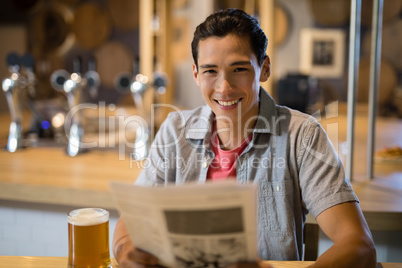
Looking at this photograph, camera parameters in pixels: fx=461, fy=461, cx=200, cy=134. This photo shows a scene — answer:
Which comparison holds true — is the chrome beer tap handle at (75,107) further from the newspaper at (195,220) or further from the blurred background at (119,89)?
the newspaper at (195,220)

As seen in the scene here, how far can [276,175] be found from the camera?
4.52 ft

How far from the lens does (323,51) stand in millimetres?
4934

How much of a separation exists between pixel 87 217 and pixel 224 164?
19.5 inches

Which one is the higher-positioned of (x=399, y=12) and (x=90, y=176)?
(x=399, y=12)

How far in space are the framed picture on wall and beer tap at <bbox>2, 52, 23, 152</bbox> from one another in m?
3.21

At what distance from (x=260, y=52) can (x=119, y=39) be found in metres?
4.22

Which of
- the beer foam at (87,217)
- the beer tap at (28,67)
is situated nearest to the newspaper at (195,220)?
the beer foam at (87,217)

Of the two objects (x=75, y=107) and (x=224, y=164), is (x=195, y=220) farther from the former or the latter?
(x=75, y=107)

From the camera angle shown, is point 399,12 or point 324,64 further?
point 324,64

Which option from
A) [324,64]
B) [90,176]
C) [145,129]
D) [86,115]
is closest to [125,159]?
[145,129]

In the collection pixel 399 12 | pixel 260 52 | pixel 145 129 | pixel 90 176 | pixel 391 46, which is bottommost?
pixel 90 176

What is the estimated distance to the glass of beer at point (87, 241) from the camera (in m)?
1.06

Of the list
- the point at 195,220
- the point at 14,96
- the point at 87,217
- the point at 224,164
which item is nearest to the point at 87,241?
the point at 87,217

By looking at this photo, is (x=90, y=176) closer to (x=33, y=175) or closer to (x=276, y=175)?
(x=33, y=175)
